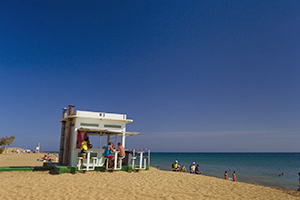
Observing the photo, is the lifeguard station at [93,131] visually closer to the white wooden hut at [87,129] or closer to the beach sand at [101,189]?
the white wooden hut at [87,129]

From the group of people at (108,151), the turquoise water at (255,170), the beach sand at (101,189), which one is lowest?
the turquoise water at (255,170)

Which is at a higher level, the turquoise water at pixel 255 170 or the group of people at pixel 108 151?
the group of people at pixel 108 151

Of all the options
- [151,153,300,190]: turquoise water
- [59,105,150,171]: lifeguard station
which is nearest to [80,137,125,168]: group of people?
[59,105,150,171]: lifeguard station

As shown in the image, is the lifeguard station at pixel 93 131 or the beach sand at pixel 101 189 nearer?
the beach sand at pixel 101 189

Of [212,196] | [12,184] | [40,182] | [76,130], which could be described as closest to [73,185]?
[40,182]

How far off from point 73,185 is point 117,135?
17.9ft

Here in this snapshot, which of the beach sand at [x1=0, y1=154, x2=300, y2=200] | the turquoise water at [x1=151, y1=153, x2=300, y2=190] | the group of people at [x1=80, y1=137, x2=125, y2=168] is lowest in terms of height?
the turquoise water at [x1=151, y1=153, x2=300, y2=190]

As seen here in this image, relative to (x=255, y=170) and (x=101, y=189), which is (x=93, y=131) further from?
(x=255, y=170)

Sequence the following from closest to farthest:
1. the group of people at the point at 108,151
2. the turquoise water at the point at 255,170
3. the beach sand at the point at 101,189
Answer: the beach sand at the point at 101,189
the group of people at the point at 108,151
the turquoise water at the point at 255,170

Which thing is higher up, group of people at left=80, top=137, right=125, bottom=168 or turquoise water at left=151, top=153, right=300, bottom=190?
group of people at left=80, top=137, right=125, bottom=168

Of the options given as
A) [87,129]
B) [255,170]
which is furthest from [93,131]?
[255,170]

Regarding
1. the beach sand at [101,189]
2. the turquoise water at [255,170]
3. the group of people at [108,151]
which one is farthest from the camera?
the turquoise water at [255,170]

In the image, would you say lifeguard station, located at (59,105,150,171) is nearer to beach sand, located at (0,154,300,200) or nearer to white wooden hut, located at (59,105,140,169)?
white wooden hut, located at (59,105,140,169)

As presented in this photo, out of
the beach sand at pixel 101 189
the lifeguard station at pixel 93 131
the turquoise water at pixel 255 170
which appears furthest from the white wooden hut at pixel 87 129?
the turquoise water at pixel 255 170
